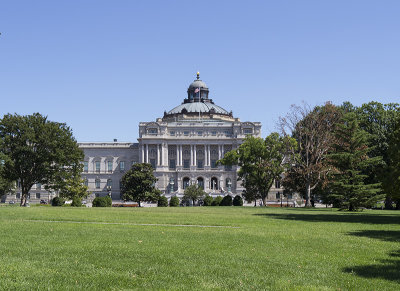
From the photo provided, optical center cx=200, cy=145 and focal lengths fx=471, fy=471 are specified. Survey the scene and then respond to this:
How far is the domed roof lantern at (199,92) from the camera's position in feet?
454

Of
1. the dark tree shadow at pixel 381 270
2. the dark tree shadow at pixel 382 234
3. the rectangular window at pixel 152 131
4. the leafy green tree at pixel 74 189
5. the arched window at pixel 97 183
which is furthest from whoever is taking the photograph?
the arched window at pixel 97 183

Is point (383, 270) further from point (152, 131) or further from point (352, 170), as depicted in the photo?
point (152, 131)

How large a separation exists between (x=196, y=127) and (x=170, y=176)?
1388cm

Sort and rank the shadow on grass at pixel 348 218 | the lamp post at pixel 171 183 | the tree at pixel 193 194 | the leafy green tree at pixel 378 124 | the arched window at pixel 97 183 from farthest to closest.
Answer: the arched window at pixel 97 183 < the lamp post at pixel 171 183 < the tree at pixel 193 194 < the leafy green tree at pixel 378 124 < the shadow on grass at pixel 348 218

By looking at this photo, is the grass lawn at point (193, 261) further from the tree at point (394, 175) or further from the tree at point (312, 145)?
the tree at point (312, 145)

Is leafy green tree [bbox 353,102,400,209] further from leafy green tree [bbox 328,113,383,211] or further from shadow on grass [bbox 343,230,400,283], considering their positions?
shadow on grass [bbox 343,230,400,283]

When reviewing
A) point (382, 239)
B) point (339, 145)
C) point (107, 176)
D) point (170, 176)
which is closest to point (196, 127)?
point (170, 176)

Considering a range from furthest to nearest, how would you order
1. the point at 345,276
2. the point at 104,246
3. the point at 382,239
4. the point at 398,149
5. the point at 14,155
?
the point at 14,155 < the point at 398,149 < the point at 382,239 < the point at 104,246 < the point at 345,276

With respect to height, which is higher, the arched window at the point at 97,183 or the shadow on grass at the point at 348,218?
the arched window at the point at 97,183

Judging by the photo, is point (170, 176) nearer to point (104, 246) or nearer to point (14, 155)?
point (14, 155)

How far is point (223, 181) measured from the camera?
115m

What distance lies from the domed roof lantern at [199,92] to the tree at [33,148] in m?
82.3

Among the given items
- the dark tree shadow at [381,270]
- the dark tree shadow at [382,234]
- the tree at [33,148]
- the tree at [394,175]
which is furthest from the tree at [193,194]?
the dark tree shadow at [381,270]

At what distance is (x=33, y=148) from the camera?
5619cm
